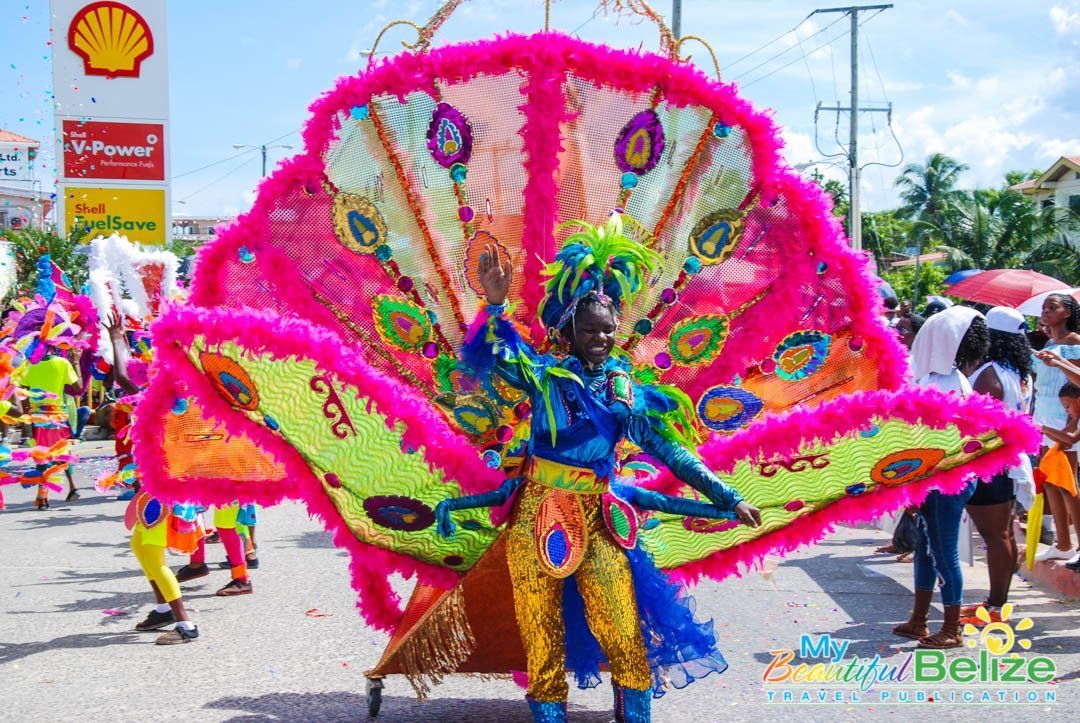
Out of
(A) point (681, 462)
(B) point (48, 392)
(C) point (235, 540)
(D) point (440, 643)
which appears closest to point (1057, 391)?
(A) point (681, 462)

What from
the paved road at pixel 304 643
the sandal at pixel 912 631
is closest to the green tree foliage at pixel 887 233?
the paved road at pixel 304 643

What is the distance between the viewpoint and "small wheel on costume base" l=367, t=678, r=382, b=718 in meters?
4.41

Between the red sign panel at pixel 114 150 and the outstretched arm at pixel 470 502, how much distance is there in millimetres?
26929

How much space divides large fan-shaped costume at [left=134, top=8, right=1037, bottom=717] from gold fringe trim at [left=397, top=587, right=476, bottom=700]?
0.01 meters

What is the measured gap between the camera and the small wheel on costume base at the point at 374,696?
4.41 m

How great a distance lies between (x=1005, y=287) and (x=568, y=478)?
706 cm

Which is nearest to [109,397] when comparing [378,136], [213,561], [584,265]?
[213,561]

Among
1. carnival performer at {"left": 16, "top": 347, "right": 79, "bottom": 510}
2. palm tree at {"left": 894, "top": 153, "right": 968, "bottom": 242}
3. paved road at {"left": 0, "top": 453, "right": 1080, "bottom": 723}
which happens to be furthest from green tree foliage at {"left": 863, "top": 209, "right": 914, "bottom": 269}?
paved road at {"left": 0, "top": 453, "right": 1080, "bottom": 723}

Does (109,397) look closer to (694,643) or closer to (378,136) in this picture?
(378,136)

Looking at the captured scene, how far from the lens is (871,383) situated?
4527mm

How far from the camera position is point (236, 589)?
23.1 feet

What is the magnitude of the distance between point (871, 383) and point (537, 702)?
199cm

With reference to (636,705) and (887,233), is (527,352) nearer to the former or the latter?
(636,705)

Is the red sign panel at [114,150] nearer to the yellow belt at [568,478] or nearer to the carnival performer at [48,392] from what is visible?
the carnival performer at [48,392]
